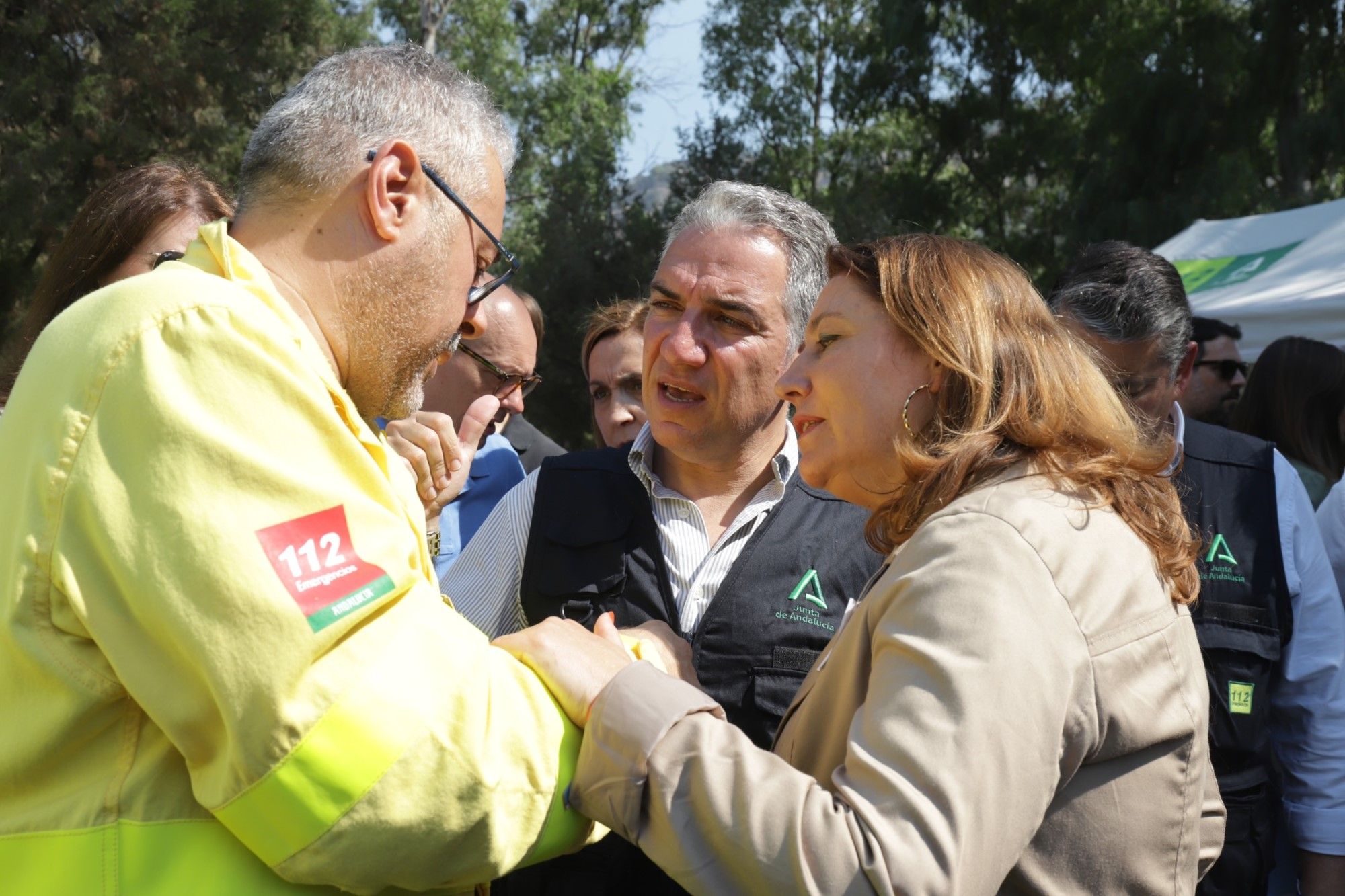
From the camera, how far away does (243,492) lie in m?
1.44

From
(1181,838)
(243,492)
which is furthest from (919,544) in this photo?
(243,492)

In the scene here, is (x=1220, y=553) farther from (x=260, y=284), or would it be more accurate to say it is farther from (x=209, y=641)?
(x=209, y=641)

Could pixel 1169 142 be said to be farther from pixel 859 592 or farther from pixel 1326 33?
pixel 859 592

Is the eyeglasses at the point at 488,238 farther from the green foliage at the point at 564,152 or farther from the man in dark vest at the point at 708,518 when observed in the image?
the green foliage at the point at 564,152

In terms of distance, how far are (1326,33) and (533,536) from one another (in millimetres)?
16934

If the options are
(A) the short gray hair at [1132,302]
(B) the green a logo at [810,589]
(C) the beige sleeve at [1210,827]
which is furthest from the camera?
(A) the short gray hair at [1132,302]

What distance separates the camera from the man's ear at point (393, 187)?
1938mm

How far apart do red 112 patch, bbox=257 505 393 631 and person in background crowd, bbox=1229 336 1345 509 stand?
426cm

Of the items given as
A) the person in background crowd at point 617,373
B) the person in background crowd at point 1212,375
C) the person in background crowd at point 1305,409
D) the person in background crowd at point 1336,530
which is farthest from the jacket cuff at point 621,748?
the person in background crowd at point 1212,375

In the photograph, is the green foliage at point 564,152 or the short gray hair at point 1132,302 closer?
the short gray hair at point 1132,302

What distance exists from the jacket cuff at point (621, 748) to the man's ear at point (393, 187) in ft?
2.66

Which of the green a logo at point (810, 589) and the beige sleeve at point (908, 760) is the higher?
the beige sleeve at point (908, 760)

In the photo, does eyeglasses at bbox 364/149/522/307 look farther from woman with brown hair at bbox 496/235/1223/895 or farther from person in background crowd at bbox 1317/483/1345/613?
person in background crowd at bbox 1317/483/1345/613

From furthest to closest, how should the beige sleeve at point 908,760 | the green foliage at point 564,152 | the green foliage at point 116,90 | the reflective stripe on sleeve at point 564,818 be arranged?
the green foliage at point 564,152
the green foliage at point 116,90
the reflective stripe on sleeve at point 564,818
the beige sleeve at point 908,760
